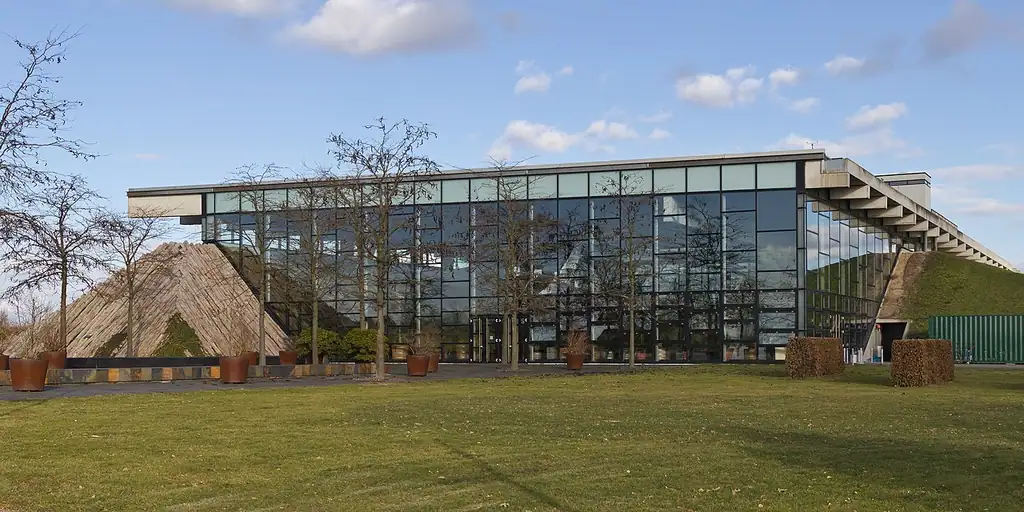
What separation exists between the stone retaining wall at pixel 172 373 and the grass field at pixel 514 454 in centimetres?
754

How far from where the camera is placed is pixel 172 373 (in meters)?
32.6

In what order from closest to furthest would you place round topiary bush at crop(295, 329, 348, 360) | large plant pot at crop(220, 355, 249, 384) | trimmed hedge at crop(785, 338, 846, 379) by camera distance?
1. large plant pot at crop(220, 355, 249, 384)
2. trimmed hedge at crop(785, 338, 846, 379)
3. round topiary bush at crop(295, 329, 348, 360)

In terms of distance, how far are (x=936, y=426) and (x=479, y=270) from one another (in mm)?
36033

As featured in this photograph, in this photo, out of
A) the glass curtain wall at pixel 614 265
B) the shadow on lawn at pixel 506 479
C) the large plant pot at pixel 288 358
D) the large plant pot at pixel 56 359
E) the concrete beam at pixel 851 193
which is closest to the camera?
the shadow on lawn at pixel 506 479

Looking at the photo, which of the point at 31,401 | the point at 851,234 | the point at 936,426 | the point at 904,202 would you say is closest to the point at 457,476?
the point at 936,426

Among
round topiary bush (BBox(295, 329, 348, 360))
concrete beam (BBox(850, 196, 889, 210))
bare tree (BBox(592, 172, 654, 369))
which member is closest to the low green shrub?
round topiary bush (BBox(295, 329, 348, 360))

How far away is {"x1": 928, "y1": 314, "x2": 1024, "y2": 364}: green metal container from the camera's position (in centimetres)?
5200

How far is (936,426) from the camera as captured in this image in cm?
1623

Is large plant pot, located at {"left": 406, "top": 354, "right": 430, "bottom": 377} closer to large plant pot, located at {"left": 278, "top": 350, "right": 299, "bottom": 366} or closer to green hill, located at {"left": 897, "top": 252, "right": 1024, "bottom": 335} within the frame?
large plant pot, located at {"left": 278, "top": 350, "right": 299, "bottom": 366}

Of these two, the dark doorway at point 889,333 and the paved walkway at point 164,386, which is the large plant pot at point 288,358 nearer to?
the paved walkway at point 164,386

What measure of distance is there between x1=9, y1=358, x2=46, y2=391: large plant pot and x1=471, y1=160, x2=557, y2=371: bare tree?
1899 centimetres

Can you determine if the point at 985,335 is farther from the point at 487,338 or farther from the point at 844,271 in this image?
the point at 487,338

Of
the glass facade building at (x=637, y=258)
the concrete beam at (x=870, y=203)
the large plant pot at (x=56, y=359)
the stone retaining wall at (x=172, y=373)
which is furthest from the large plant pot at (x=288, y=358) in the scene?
the concrete beam at (x=870, y=203)

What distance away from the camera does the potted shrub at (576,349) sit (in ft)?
134
